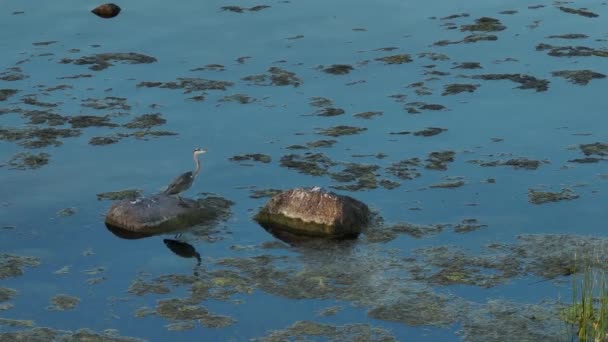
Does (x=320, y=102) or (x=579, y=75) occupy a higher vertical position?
(x=579, y=75)

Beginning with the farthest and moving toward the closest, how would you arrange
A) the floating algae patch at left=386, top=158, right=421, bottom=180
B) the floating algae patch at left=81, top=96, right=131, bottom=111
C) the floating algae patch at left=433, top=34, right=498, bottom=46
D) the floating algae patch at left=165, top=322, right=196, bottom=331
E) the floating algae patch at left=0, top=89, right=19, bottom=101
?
1. the floating algae patch at left=433, top=34, right=498, bottom=46
2. the floating algae patch at left=0, top=89, right=19, bottom=101
3. the floating algae patch at left=81, top=96, right=131, bottom=111
4. the floating algae patch at left=386, top=158, right=421, bottom=180
5. the floating algae patch at left=165, top=322, right=196, bottom=331

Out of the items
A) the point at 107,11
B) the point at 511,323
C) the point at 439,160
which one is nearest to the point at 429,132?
the point at 439,160

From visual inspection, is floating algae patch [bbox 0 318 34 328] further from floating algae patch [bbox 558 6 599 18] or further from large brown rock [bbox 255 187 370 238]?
floating algae patch [bbox 558 6 599 18]

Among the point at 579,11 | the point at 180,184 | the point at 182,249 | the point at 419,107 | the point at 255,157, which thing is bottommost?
the point at 182,249

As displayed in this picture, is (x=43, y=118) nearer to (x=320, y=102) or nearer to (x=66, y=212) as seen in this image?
(x=66, y=212)

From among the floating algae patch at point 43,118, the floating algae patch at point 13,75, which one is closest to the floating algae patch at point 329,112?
the floating algae patch at point 43,118

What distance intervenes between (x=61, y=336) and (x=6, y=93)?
10.1 m

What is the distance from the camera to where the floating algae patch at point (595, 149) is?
23.7m

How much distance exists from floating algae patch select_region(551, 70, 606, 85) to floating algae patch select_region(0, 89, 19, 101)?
10370mm

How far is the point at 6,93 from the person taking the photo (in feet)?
88.2

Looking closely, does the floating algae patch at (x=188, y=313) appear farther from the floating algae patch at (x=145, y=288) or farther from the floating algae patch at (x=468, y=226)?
the floating algae patch at (x=468, y=226)

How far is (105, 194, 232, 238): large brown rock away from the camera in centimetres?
2109

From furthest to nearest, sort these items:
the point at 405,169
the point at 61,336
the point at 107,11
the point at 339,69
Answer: the point at 107,11, the point at 339,69, the point at 405,169, the point at 61,336

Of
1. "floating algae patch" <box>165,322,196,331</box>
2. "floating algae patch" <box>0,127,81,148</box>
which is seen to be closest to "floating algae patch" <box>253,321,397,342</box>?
"floating algae patch" <box>165,322,196,331</box>
